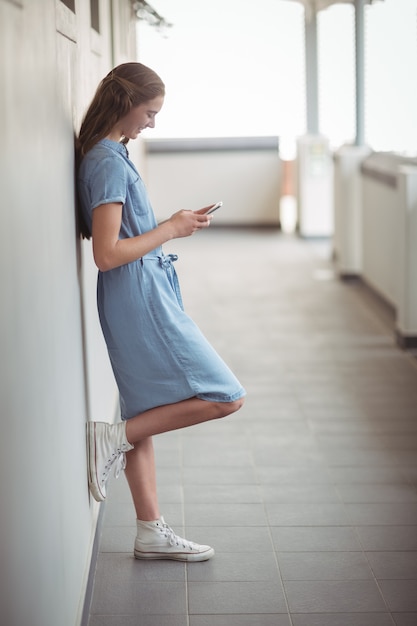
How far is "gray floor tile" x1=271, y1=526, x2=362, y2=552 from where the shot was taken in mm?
3307

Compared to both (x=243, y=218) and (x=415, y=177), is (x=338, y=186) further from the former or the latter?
(x=243, y=218)

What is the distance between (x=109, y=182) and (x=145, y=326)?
439 mm

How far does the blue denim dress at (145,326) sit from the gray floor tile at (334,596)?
621 millimetres

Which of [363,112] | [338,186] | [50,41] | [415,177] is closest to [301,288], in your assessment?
[338,186]

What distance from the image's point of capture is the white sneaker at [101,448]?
119 inches

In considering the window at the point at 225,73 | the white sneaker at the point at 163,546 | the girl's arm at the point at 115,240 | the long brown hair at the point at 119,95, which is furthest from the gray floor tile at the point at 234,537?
the window at the point at 225,73

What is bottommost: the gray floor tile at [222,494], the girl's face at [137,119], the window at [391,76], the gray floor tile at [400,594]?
the gray floor tile at [400,594]

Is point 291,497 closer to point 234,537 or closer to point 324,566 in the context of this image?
point 234,537

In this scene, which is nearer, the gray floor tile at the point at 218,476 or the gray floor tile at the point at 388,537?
the gray floor tile at the point at 388,537

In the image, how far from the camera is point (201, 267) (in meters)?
9.88

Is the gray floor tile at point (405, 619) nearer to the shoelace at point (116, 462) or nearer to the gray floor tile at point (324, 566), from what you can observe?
the gray floor tile at point (324, 566)

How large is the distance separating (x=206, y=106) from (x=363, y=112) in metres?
4.99

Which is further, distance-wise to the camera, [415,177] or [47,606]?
[415,177]

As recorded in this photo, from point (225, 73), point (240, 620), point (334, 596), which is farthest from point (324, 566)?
point (225, 73)
